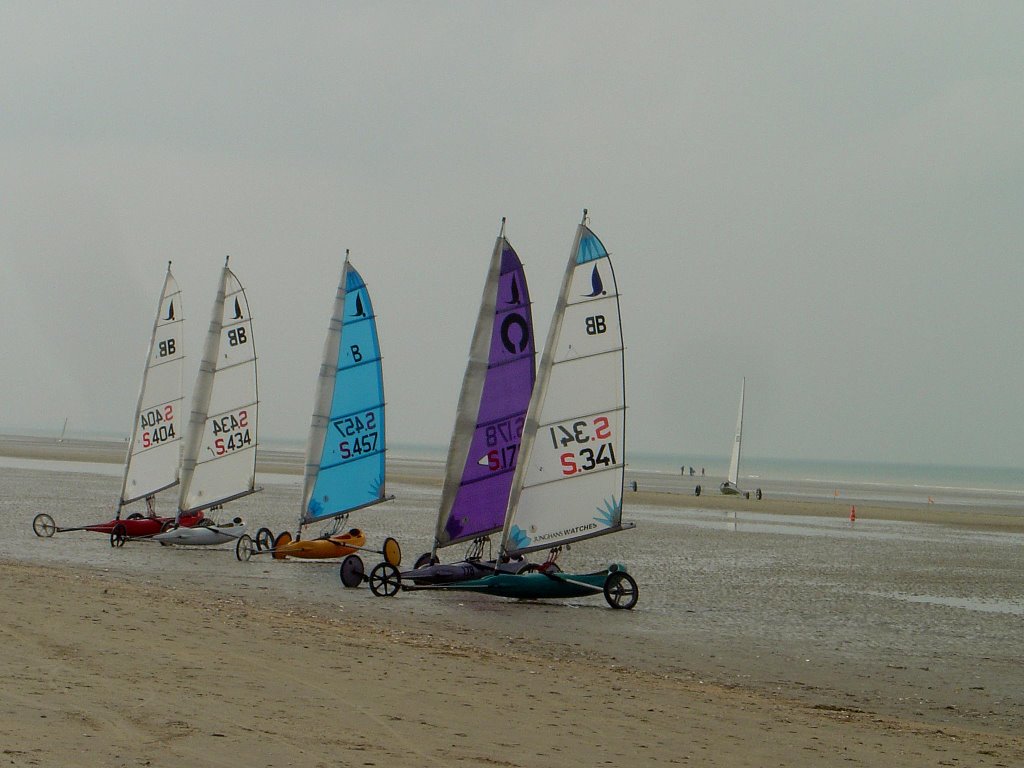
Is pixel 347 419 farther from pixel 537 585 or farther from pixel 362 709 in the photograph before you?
pixel 362 709

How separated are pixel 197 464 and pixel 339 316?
4.90 meters

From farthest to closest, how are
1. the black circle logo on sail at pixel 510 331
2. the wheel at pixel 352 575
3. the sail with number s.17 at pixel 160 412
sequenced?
the sail with number s.17 at pixel 160 412
the black circle logo on sail at pixel 510 331
the wheel at pixel 352 575

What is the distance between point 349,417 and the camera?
23984 millimetres

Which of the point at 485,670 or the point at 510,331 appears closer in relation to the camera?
the point at 485,670

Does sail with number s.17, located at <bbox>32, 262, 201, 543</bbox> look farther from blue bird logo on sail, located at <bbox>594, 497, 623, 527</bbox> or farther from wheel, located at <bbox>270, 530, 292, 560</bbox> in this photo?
blue bird logo on sail, located at <bbox>594, 497, 623, 527</bbox>

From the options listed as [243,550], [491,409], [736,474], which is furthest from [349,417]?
[736,474]

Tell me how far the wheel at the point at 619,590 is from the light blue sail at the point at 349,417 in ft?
24.3

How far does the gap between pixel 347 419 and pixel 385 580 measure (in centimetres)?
678

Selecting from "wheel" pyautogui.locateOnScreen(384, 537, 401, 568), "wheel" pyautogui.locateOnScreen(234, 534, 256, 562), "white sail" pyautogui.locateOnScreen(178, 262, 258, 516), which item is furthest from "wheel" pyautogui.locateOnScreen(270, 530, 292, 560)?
"white sail" pyautogui.locateOnScreen(178, 262, 258, 516)

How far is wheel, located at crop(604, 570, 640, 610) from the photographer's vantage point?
1759cm

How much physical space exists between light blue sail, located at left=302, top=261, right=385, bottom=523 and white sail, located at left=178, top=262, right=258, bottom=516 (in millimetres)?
2762

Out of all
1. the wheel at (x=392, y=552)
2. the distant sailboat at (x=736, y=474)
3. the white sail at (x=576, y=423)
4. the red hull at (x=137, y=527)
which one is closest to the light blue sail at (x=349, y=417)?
the red hull at (x=137, y=527)

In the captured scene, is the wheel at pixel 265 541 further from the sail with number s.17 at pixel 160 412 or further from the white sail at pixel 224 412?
the sail with number s.17 at pixel 160 412

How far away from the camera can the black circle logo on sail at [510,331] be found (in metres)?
19.3
